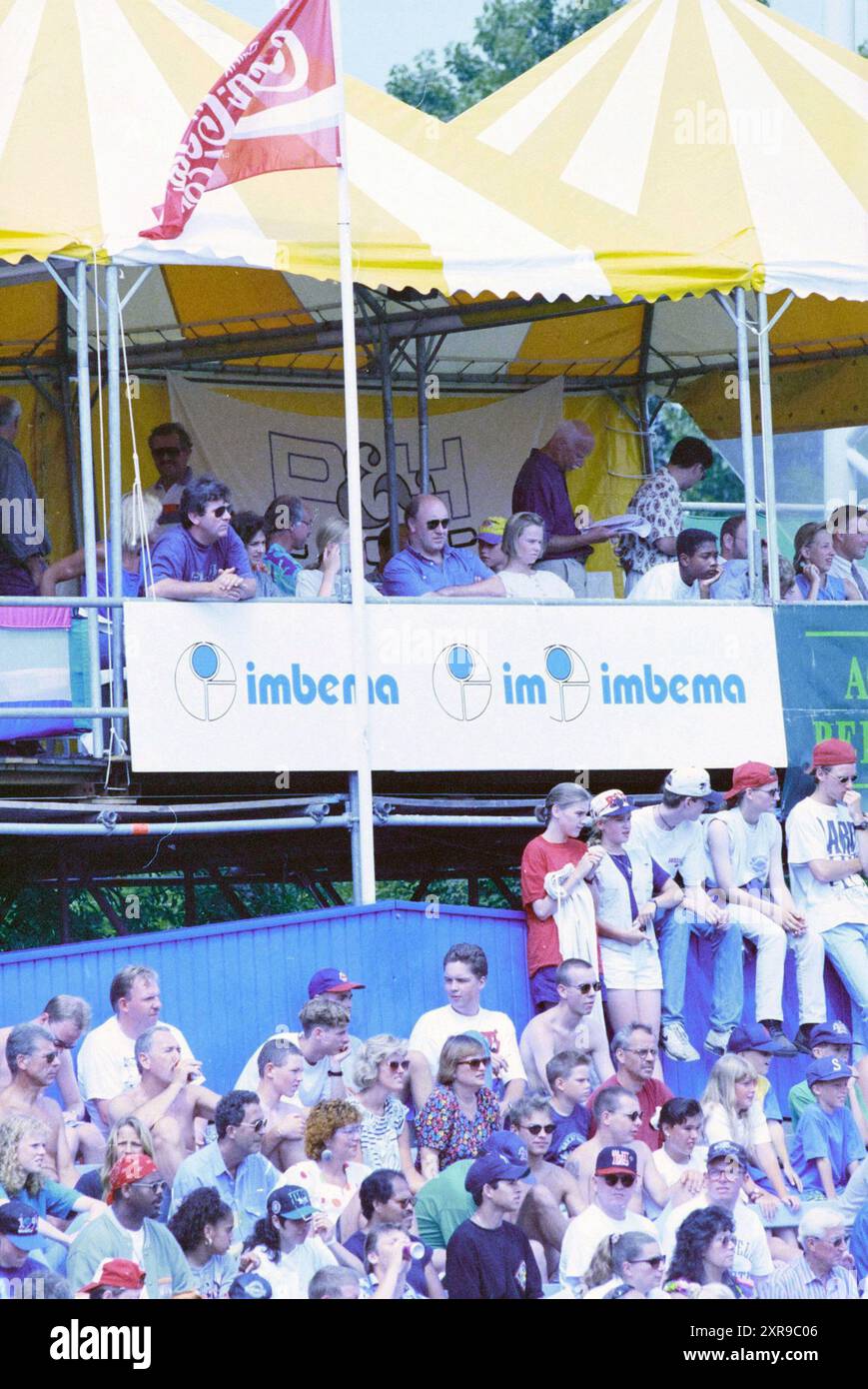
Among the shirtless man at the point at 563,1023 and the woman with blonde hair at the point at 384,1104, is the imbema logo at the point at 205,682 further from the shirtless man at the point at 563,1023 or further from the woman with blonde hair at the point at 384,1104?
the shirtless man at the point at 563,1023

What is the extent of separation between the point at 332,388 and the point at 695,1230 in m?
8.17

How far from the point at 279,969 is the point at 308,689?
1467 millimetres

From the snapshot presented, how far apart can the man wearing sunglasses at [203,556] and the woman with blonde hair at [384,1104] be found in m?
2.42

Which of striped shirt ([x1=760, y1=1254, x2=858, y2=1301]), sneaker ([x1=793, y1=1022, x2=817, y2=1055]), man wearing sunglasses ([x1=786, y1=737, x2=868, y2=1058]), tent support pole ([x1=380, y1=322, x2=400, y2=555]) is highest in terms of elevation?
tent support pole ([x1=380, y1=322, x2=400, y2=555])

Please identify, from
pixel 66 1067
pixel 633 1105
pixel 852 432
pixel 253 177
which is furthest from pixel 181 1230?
pixel 852 432

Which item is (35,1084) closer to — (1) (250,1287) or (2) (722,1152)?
(1) (250,1287)

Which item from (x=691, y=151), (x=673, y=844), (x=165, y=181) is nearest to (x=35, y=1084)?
(x=673, y=844)

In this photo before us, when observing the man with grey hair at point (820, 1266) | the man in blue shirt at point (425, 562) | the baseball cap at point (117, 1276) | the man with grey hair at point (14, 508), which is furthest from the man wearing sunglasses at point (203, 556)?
the man with grey hair at point (820, 1266)

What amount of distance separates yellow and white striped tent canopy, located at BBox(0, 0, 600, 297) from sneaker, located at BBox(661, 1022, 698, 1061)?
12.6ft

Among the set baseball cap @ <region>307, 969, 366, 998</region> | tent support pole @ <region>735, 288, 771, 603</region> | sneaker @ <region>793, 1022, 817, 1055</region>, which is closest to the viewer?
baseball cap @ <region>307, 969, 366, 998</region>

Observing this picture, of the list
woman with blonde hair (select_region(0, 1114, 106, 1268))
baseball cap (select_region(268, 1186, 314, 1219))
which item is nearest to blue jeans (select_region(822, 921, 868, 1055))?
baseball cap (select_region(268, 1186, 314, 1219))

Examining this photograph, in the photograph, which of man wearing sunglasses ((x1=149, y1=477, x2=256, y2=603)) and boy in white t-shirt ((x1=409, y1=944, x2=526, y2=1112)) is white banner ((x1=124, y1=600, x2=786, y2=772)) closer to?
man wearing sunglasses ((x1=149, y1=477, x2=256, y2=603))

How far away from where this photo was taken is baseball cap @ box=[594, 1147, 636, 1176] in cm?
1060

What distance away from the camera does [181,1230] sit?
32.5ft
